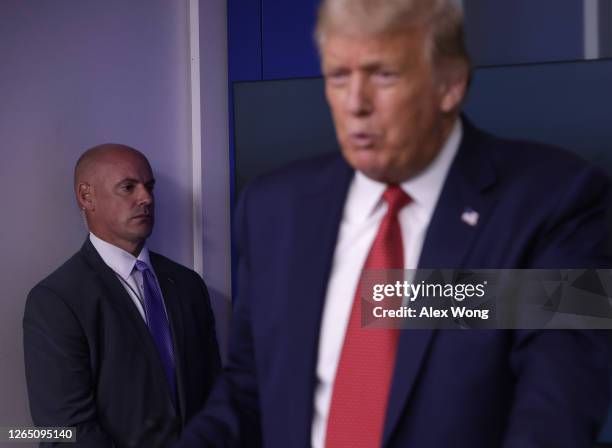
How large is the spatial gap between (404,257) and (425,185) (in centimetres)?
9

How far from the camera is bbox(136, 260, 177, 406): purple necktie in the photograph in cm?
203

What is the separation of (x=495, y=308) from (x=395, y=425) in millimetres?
179

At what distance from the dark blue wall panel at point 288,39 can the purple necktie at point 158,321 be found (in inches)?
26.7

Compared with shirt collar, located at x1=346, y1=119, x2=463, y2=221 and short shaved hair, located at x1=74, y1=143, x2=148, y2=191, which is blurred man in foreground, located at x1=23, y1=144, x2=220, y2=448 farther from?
shirt collar, located at x1=346, y1=119, x2=463, y2=221

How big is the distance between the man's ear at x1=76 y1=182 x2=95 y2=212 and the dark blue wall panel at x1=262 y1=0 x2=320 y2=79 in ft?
1.98

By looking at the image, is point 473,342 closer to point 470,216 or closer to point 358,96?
point 470,216

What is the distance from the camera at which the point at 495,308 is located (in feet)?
2.96

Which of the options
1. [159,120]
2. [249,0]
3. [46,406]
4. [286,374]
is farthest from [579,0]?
[46,406]

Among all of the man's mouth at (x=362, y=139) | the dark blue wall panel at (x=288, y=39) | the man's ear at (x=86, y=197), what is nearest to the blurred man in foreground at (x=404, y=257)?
the man's mouth at (x=362, y=139)

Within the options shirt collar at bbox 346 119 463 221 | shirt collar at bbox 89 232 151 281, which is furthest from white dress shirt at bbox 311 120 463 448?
shirt collar at bbox 89 232 151 281

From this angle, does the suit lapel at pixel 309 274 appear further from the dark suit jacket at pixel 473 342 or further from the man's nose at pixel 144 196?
the man's nose at pixel 144 196

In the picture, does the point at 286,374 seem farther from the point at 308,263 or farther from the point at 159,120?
the point at 159,120

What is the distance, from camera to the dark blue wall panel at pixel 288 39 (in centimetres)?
227

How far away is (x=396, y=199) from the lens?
37.2 inches
